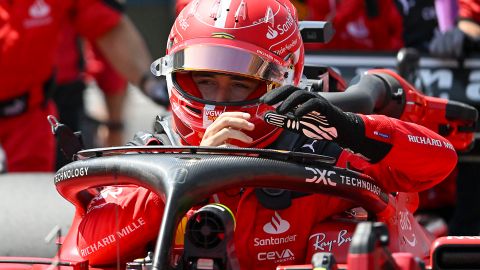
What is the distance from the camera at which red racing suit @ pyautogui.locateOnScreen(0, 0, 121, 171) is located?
273 inches

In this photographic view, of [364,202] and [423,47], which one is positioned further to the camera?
[423,47]

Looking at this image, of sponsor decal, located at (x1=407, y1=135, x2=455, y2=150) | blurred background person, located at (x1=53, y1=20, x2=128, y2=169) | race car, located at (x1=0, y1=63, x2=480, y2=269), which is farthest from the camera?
blurred background person, located at (x1=53, y1=20, x2=128, y2=169)

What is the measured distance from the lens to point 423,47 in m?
7.24

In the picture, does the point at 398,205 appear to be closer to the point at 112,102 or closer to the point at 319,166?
the point at 319,166

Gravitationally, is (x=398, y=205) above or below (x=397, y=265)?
below

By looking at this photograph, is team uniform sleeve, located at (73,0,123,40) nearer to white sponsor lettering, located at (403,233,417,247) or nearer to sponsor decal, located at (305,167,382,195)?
white sponsor lettering, located at (403,233,417,247)

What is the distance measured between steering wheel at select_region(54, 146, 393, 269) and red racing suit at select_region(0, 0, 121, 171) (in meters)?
3.25

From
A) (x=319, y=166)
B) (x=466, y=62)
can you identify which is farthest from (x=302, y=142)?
(x=466, y=62)

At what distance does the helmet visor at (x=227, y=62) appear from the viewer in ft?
13.1

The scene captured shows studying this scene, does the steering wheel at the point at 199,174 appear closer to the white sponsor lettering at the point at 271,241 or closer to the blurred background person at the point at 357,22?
the white sponsor lettering at the point at 271,241

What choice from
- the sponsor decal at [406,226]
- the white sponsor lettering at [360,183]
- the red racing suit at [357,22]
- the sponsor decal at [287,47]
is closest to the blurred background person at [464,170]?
the red racing suit at [357,22]

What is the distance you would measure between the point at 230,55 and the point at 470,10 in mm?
3514

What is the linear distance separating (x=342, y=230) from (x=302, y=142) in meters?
0.33

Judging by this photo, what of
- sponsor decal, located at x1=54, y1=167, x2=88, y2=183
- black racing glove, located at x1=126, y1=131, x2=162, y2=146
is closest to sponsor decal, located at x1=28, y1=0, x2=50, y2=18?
black racing glove, located at x1=126, y1=131, x2=162, y2=146
